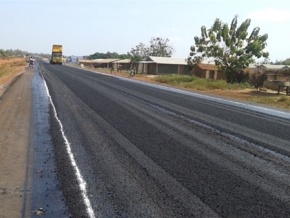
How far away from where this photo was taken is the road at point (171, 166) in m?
5.43

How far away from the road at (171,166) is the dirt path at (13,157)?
2.22ft

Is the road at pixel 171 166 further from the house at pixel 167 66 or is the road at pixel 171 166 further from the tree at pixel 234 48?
the house at pixel 167 66

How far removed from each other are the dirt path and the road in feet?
2.22

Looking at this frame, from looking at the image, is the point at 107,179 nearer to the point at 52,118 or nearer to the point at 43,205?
the point at 43,205

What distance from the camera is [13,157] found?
826 cm

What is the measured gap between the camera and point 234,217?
5.04 metres

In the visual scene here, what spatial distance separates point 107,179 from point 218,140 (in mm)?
4317

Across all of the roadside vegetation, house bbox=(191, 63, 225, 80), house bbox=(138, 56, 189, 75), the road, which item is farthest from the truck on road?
the road

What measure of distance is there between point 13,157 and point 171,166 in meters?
3.32

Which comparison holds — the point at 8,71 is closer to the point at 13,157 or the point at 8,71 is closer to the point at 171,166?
the point at 13,157

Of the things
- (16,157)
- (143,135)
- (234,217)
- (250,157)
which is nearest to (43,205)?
(234,217)

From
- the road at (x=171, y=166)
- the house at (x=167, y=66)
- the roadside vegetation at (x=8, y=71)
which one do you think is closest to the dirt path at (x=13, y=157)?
the road at (x=171, y=166)

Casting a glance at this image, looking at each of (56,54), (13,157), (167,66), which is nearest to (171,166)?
(13,157)

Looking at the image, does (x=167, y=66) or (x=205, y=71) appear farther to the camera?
(x=167, y=66)
